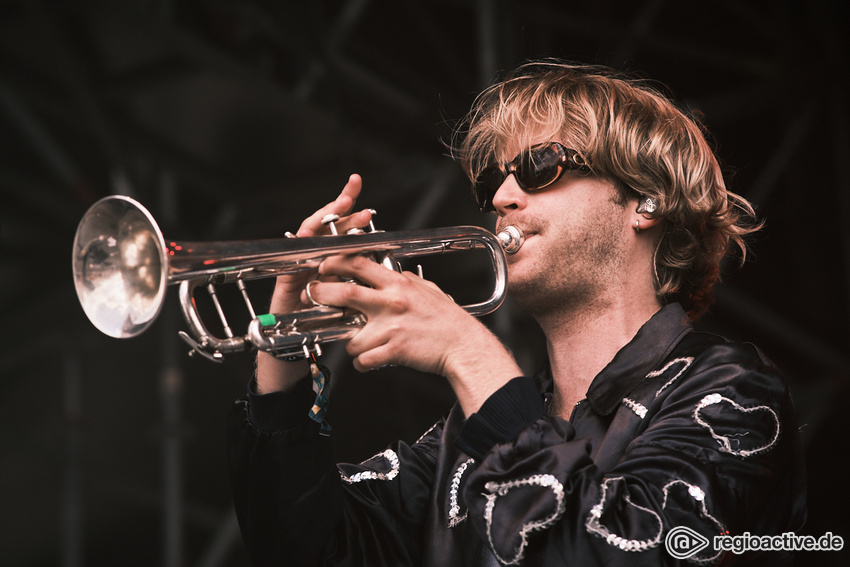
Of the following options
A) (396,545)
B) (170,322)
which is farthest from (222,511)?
(396,545)

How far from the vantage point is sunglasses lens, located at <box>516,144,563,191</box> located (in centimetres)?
238

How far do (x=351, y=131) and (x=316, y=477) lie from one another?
2439 millimetres

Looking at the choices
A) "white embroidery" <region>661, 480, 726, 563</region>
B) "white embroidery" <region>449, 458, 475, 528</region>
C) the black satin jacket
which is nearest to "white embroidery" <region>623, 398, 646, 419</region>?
the black satin jacket

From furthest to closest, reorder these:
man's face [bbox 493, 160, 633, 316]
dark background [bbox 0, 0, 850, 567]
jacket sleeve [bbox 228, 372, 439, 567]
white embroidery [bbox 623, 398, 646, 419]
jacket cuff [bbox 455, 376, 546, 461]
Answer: dark background [bbox 0, 0, 850, 567], man's face [bbox 493, 160, 633, 316], jacket sleeve [bbox 228, 372, 439, 567], white embroidery [bbox 623, 398, 646, 419], jacket cuff [bbox 455, 376, 546, 461]

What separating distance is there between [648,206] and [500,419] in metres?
1.00

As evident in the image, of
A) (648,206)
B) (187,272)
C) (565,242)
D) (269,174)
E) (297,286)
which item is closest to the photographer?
(187,272)

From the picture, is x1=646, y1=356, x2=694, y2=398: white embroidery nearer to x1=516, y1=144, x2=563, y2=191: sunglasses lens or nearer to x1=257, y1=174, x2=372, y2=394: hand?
x1=516, y1=144, x2=563, y2=191: sunglasses lens

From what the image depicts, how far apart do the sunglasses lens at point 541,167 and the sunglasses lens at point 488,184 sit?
0.37ft

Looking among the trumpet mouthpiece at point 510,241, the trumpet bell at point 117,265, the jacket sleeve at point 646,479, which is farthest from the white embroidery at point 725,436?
the trumpet bell at point 117,265

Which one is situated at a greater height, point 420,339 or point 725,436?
point 420,339

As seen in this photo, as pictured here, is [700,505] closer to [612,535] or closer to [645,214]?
[612,535]

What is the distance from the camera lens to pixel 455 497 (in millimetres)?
2266

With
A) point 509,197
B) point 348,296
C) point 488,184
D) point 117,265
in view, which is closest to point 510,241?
point 509,197

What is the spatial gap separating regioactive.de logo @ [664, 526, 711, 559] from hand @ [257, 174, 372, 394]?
1.00 meters
